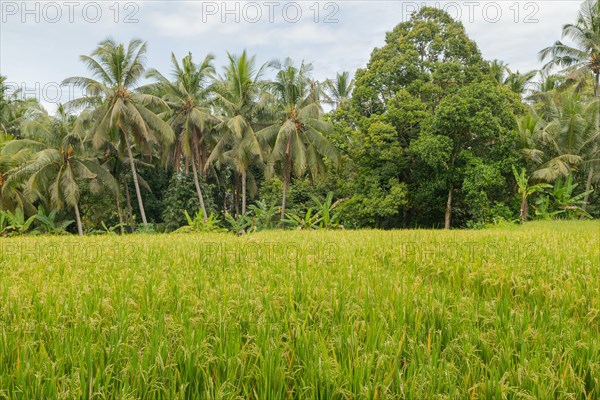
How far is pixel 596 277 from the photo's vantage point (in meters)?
4.44

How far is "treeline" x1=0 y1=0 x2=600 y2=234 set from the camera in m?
19.5

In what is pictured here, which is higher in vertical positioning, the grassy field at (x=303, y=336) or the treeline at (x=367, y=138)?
the treeline at (x=367, y=138)

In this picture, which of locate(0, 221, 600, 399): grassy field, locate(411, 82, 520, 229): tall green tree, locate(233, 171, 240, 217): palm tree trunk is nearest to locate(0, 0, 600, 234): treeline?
locate(411, 82, 520, 229): tall green tree

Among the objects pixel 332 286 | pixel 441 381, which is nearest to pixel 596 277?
pixel 332 286

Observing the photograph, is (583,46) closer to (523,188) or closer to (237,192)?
(523,188)

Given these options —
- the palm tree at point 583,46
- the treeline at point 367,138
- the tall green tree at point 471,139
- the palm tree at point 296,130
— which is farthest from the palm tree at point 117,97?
the palm tree at point 583,46

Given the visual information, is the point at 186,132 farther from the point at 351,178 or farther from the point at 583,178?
the point at 583,178

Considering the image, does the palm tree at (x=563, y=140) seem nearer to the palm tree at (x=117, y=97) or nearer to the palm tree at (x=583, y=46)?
the palm tree at (x=583, y=46)

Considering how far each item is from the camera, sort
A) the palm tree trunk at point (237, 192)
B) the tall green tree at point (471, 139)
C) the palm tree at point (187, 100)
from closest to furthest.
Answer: the tall green tree at point (471, 139)
the palm tree at point (187, 100)
the palm tree trunk at point (237, 192)

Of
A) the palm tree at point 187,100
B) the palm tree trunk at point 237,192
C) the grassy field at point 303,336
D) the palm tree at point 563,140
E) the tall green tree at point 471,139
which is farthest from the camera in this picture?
the palm tree trunk at point 237,192

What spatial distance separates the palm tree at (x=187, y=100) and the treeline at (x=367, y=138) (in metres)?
0.08

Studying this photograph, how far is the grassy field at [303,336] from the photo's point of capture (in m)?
2.16

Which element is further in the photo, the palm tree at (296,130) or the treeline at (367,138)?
the palm tree at (296,130)

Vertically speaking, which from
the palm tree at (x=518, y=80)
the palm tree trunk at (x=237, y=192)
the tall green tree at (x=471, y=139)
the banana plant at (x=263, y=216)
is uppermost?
the palm tree at (x=518, y=80)
